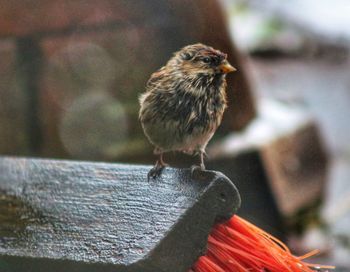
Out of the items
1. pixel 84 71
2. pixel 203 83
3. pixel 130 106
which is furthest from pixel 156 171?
pixel 84 71

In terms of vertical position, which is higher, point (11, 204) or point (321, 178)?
point (11, 204)

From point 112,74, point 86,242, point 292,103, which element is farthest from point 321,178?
point 86,242

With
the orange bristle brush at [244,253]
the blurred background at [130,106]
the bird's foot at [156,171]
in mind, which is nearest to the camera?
the orange bristle brush at [244,253]

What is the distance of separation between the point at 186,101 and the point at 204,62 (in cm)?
18

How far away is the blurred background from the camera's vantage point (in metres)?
4.53

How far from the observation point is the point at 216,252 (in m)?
2.09

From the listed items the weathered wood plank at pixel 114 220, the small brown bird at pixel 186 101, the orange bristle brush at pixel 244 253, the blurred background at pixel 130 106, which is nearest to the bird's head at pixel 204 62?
the small brown bird at pixel 186 101

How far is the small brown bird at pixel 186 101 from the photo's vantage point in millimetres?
2053

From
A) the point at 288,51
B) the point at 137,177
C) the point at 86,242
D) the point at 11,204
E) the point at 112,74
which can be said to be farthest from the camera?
the point at 288,51

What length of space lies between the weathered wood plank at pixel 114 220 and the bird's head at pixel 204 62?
0.25 m

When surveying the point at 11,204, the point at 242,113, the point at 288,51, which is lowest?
the point at 288,51

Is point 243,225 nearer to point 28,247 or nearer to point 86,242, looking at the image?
point 86,242

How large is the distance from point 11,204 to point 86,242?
1.79 ft

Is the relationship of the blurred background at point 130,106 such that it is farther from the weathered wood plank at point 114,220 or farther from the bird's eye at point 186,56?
the bird's eye at point 186,56
